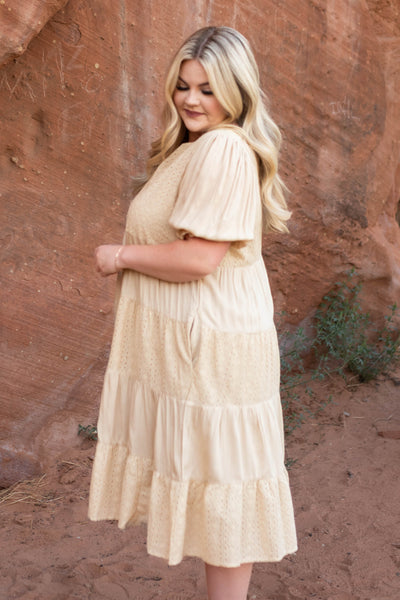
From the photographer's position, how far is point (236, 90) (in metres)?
1.98

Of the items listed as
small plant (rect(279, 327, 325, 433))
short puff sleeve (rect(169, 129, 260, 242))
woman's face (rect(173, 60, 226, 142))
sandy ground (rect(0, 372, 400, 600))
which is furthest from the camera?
small plant (rect(279, 327, 325, 433))

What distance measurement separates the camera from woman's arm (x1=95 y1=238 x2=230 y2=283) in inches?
76.5

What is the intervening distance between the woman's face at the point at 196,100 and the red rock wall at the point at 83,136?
1.13 metres

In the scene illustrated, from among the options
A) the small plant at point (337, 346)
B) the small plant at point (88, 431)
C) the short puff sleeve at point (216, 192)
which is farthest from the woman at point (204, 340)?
the small plant at point (337, 346)

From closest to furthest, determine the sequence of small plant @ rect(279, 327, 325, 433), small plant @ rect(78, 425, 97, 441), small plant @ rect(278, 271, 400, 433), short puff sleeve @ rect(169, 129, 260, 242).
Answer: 1. short puff sleeve @ rect(169, 129, 260, 242)
2. small plant @ rect(78, 425, 97, 441)
3. small plant @ rect(279, 327, 325, 433)
4. small plant @ rect(278, 271, 400, 433)

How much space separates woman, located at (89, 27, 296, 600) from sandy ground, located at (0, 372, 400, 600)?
37.2 inches

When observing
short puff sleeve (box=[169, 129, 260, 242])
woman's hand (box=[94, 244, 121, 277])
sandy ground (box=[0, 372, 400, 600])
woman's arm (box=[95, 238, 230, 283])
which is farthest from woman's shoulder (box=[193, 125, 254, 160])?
sandy ground (box=[0, 372, 400, 600])

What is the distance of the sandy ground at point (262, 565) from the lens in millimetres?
2996

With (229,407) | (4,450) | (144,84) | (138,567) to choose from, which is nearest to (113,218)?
(144,84)

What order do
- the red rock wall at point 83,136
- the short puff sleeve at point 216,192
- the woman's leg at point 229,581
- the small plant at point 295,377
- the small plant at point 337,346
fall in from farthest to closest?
the small plant at point 337,346 → the small plant at point 295,377 → the red rock wall at point 83,136 → the woman's leg at point 229,581 → the short puff sleeve at point 216,192

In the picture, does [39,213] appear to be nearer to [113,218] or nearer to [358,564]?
[113,218]

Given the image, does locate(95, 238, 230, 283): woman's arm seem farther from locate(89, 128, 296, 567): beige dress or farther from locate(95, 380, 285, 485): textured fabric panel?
locate(95, 380, 285, 485): textured fabric panel

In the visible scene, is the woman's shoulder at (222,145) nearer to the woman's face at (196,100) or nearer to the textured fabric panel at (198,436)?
the woman's face at (196,100)

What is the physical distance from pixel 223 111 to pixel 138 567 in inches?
81.3
